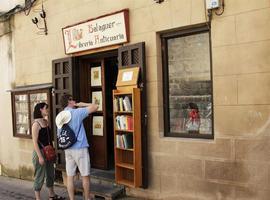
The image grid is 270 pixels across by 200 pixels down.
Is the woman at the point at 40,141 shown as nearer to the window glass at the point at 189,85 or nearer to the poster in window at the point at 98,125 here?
the poster in window at the point at 98,125

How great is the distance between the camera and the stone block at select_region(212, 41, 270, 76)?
5262mm

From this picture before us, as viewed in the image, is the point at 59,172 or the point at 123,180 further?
the point at 59,172

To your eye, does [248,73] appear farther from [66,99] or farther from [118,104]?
[66,99]

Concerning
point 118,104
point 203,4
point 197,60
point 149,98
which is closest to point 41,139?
point 118,104

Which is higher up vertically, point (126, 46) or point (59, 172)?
point (126, 46)

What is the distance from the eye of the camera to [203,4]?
5.83 m

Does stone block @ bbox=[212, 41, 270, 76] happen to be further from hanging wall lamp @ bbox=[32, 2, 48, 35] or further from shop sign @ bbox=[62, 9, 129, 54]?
hanging wall lamp @ bbox=[32, 2, 48, 35]

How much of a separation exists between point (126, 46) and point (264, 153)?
2934 millimetres

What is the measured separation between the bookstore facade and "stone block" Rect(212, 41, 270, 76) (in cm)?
1

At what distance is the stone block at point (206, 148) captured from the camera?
5.70m

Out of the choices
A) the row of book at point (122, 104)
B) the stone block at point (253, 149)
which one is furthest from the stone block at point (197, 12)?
the stone block at point (253, 149)

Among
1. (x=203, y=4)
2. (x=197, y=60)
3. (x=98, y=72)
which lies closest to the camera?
(x=203, y=4)

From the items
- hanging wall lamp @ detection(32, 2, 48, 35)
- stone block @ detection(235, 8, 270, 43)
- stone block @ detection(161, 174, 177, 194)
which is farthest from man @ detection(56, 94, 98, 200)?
hanging wall lamp @ detection(32, 2, 48, 35)

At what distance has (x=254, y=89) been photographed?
5.35 m
